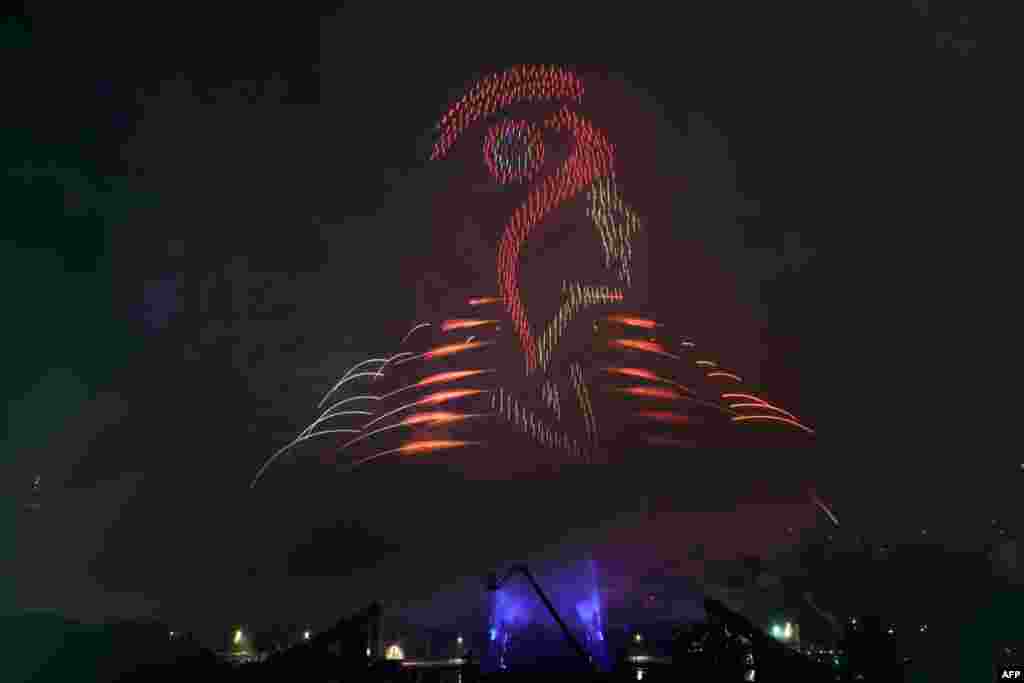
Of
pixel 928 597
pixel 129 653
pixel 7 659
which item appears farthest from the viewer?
pixel 928 597

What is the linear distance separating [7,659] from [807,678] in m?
33.6

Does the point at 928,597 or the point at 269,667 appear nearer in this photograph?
the point at 269,667

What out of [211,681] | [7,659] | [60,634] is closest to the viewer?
[211,681]

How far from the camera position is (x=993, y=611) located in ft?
235

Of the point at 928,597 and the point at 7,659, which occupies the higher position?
the point at 928,597

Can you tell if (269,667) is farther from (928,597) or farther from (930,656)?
(928,597)

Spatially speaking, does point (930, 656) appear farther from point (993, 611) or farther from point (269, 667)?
point (269, 667)

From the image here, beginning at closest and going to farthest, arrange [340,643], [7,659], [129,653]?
[340,643], [7,659], [129,653]

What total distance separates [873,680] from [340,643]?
9.91m

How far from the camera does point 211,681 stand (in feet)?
35.2

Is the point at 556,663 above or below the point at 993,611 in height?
below

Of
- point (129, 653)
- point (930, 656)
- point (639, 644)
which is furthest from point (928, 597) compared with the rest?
point (129, 653)

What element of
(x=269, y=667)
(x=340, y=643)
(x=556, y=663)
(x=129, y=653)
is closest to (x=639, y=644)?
(x=556, y=663)

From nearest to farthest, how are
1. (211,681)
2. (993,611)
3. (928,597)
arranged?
1. (211,681)
2. (993,611)
3. (928,597)
